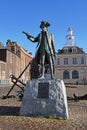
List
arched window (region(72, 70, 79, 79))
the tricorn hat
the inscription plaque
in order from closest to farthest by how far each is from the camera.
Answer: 1. the inscription plaque
2. the tricorn hat
3. arched window (region(72, 70, 79, 79))

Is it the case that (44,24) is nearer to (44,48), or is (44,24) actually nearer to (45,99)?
(44,48)

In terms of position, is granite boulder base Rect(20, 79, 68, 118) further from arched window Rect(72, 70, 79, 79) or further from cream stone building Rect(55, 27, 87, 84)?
arched window Rect(72, 70, 79, 79)

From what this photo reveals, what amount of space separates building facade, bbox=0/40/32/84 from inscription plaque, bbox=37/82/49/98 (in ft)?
127

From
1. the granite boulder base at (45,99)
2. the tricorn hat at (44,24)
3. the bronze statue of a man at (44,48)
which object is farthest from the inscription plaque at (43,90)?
the tricorn hat at (44,24)

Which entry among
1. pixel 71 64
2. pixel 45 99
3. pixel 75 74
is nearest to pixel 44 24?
pixel 45 99

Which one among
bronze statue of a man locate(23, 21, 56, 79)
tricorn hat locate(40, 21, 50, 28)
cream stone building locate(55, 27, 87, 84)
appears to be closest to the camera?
bronze statue of a man locate(23, 21, 56, 79)

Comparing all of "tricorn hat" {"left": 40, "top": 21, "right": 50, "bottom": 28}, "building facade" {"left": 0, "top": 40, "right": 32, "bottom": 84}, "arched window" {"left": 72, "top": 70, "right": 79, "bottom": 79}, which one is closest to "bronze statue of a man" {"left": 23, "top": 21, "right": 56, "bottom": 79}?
"tricorn hat" {"left": 40, "top": 21, "right": 50, "bottom": 28}

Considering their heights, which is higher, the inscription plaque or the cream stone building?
the cream stone building

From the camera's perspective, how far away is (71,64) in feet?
219

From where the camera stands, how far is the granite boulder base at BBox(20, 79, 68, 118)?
32.4 feet

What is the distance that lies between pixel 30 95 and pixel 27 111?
2.11ft

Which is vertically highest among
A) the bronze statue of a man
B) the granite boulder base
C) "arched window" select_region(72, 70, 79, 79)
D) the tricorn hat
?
"arched window" select_region(72, 70, 79, 79)

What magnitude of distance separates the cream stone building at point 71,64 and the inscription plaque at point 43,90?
2126 inches

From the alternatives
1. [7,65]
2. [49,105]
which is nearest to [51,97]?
[49,105]
